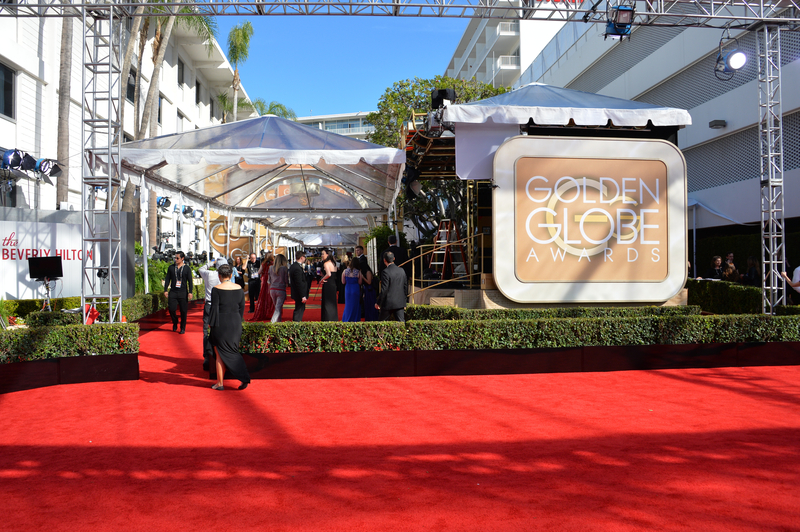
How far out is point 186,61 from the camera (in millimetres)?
34562

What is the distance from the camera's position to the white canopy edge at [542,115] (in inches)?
427

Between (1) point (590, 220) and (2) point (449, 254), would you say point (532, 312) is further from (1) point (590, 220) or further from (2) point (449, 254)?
(2) point (449, 254)

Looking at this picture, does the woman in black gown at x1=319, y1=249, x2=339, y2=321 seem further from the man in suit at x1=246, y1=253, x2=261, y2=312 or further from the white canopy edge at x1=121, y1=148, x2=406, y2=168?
the man in suit at x1=246, y1=253, x2=261, y2=312

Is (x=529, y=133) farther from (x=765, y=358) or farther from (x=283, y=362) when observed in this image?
(x=283, y=362)

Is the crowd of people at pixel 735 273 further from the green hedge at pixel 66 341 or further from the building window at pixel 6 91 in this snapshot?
the building window at pixel 6 91

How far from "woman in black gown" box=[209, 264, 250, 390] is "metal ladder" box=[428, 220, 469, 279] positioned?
711 cm

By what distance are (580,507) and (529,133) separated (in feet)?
30.2

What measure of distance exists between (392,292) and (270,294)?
441cm

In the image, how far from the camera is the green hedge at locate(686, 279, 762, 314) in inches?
492

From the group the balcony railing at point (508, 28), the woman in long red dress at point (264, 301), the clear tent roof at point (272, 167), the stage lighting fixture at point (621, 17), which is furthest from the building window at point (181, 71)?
the stage lighting fixture at point (621, 17)

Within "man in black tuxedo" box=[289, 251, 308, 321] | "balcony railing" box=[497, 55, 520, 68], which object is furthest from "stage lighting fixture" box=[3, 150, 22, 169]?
"balcony railing" box=[497, 55, 520, 68]

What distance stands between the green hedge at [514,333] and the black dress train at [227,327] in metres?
0.57

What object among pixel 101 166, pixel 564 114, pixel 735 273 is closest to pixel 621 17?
pixel 564 114

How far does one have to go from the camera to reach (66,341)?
8008 millimetres
